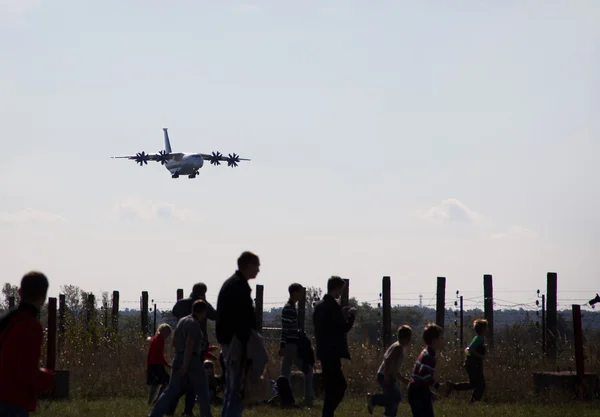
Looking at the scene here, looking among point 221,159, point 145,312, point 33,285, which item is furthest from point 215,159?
point 33,285

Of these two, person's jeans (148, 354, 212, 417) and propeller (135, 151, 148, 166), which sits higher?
propeller (135, 151, 148, 166)

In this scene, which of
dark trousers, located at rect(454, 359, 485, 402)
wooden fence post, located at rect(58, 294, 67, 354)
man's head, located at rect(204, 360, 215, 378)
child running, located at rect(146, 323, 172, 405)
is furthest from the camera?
wooden fence post, located at rect(58, 294, 67, 354)

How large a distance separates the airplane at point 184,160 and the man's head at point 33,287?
6925 centimetres

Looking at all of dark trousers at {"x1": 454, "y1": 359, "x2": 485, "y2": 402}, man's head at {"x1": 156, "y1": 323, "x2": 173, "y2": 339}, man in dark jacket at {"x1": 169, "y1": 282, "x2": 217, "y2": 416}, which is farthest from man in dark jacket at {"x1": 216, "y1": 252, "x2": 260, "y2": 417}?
dark trousers at {"x1": 454, "y1": 359, "x2": 485, "y2": 402}

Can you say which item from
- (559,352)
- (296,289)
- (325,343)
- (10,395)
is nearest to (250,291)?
(325,343)

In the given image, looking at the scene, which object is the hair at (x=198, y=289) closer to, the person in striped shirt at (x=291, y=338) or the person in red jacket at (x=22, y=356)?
the person in striped shirt at (x=291, y=338)

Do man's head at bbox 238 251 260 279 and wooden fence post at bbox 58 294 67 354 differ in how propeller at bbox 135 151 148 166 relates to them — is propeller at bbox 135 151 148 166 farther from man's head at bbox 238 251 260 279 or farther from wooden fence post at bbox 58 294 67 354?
man's head at bbox 238 251 260 279

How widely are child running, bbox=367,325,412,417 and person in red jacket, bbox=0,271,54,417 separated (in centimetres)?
489

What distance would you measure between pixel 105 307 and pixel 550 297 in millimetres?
13896

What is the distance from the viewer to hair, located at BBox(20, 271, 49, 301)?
22.9 feet

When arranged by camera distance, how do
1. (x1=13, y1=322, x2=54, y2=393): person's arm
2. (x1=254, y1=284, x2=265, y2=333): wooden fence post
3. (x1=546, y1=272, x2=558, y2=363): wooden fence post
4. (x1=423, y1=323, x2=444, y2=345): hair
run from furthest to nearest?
(x1=254, y1=284, x2=265, y2=333): wooden fence post
(x1=546, y1=272, x2=558, y2=363): wooden fence post
(x1=423, y1=323, x2=444, y2=345): hair
(x1=13, y1=322, x2=54, y2=393): person's arm

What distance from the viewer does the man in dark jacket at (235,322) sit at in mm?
9648

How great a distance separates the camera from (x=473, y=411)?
14.6m

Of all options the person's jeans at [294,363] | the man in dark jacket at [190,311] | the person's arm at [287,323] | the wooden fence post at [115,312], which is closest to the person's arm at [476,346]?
the person's jeans at [294,363]
